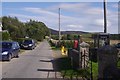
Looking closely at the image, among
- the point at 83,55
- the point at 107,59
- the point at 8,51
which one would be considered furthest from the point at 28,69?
the point at 107,59

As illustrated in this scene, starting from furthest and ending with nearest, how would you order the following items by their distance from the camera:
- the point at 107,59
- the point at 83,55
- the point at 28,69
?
the point at 28,69 < the point at 83,55 < the point at 107,59

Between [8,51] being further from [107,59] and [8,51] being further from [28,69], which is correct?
[107,59]

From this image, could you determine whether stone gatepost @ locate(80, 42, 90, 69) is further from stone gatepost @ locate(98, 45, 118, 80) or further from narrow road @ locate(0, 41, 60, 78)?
stone gatepost @ locate(98, 45, 118, 80)

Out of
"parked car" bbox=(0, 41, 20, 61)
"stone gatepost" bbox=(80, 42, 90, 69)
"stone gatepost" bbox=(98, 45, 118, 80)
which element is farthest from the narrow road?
"stone gatepost" bbox=(98, 45, 118, 80)

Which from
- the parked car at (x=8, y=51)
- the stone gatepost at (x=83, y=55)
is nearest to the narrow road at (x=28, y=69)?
the parked car at (x=8, y=51)

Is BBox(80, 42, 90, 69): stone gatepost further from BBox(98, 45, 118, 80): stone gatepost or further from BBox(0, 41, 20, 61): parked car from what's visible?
BBox(0, 41, 20, 61): parked car

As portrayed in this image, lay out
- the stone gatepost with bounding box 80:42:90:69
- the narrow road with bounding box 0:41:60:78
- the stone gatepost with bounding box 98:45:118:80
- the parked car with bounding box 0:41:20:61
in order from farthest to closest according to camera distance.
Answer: the parked car with bounding box 0:41:20:61 < the stone gatepost with bounding box 80:42:90:69 < the narrow road with bounding box 0:41:60:78 < the stone gatepost with bounding box 98:45:118:80

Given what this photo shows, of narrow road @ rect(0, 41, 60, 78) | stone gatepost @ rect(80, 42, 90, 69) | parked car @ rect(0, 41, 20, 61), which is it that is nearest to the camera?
narrow road @ rect(0, 41, 60, 78)

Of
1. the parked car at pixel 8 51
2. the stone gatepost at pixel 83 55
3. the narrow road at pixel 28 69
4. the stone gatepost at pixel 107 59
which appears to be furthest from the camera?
the parked car at pixel 8 51

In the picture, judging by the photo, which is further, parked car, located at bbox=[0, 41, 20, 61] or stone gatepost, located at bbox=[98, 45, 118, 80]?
parked car, located at bbox=[0, 41, 20, 61]

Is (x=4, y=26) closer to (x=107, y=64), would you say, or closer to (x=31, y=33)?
(x=31, y=33)

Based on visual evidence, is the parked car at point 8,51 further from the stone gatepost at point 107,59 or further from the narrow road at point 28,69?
the stone gatepost at point 107,59

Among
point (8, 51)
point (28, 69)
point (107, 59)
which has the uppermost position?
point (107, 59)

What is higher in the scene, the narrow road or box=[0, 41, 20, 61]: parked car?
box=[0, 41, 20, 61]: parked car
